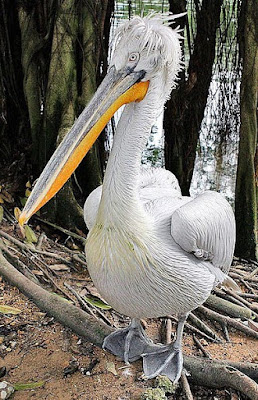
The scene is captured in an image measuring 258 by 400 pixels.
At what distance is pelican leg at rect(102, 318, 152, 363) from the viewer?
2152 millimetres

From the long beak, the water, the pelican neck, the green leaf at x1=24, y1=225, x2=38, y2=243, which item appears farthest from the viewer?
the water

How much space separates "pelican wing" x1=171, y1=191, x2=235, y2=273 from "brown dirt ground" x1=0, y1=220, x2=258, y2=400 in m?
0.54

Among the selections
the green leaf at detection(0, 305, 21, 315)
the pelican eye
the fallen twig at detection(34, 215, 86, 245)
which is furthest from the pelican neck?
the fallen twig at detection(34, 215, 86, 245)

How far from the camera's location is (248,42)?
→ 11.6 feet

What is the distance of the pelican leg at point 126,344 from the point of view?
7.06ft

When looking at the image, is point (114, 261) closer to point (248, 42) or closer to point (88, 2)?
point (88, 2)

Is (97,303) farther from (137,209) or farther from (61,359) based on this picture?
(137,209)

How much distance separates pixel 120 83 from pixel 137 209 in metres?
0.45

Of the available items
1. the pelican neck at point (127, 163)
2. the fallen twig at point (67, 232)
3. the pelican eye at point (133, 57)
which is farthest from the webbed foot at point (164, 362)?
the fallen twig at point (67, 232)

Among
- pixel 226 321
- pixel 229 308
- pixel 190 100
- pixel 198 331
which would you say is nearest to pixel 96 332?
pixel 198 331

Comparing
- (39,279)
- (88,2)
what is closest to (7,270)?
(39,279)

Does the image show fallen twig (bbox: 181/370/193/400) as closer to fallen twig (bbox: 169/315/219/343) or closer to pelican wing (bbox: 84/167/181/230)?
fallen twig (bbox: 169/315/219/343)

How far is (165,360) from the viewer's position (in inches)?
82.4

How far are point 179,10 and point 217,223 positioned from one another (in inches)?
92.1
